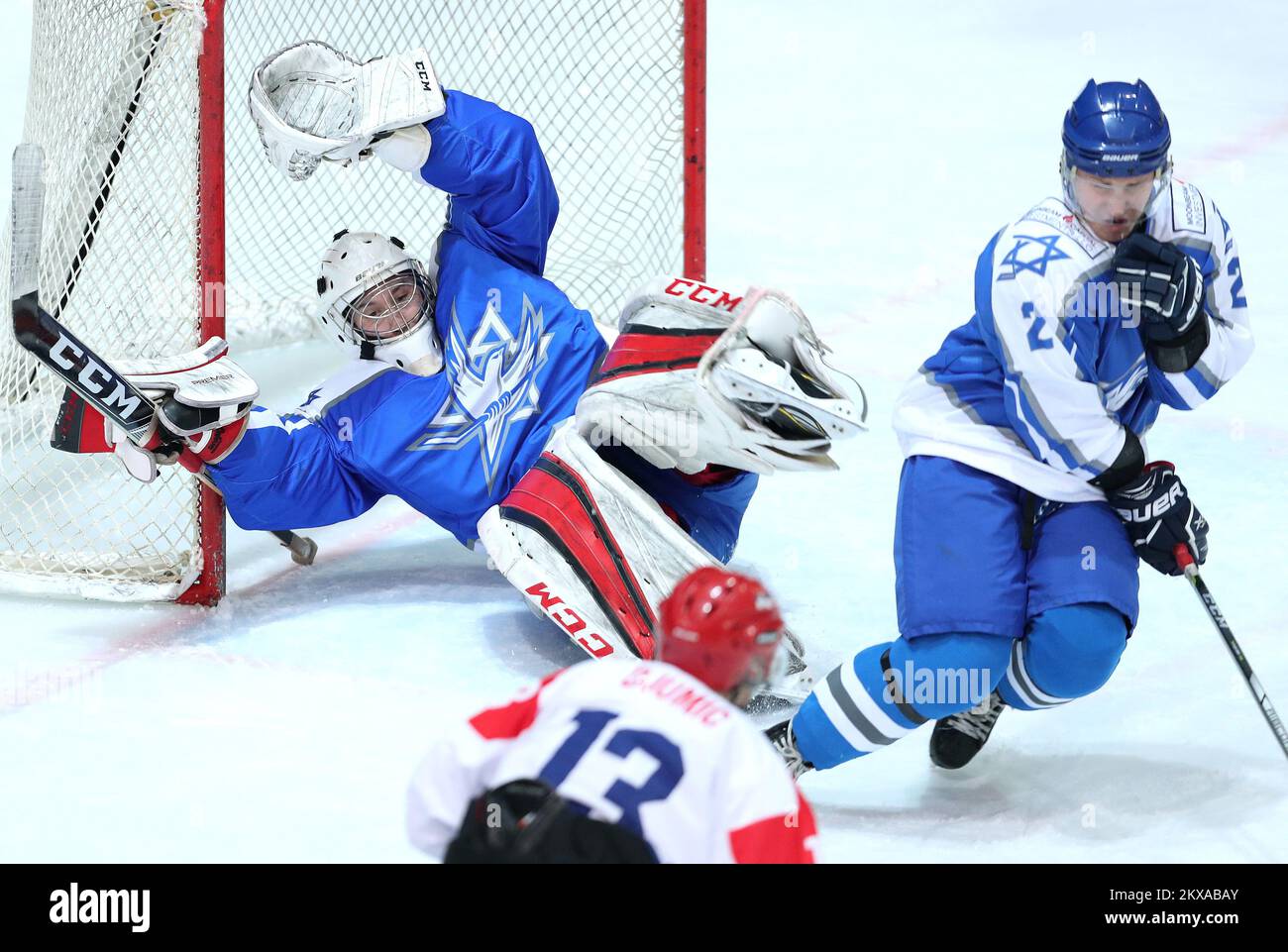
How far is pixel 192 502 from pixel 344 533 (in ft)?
1.71

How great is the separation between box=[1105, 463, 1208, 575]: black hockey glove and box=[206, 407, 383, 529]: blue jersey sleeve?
4.83ft

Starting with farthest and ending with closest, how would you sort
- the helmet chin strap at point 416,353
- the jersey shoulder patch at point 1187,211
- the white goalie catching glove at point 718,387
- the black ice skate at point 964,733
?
the helmet chin strap at point 416,353
the white goalie catching glove at point 718,387
the black ice skate at point 964,733
the jersey shoulder patch at point 1187,211

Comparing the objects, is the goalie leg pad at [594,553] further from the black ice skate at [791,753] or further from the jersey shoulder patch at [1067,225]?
the jersey shoulder patch at [1067,225]

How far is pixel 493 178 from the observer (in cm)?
316

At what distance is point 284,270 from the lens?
4.40 meters

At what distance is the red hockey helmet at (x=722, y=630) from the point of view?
1.60 meters

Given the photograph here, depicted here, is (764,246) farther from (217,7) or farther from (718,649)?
(718,649)

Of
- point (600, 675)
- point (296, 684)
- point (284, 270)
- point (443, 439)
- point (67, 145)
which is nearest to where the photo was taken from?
point (600, 675)

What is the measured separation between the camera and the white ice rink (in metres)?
2.47

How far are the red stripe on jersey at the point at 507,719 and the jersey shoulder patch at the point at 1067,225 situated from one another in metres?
1.05

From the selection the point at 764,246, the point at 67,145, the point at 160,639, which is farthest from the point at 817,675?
the point at 764,246

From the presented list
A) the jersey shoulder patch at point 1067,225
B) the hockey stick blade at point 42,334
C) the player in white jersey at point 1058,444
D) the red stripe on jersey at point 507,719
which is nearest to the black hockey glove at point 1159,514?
the player in white jersey at point 1058,444

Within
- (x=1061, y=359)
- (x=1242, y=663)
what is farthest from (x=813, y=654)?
(x=1061, y=359)

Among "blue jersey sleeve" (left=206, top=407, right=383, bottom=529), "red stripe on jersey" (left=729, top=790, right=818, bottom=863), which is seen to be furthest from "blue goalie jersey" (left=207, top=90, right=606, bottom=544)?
"red stripe on jersey" (left=729, top=790, right=818, bottom=863)
